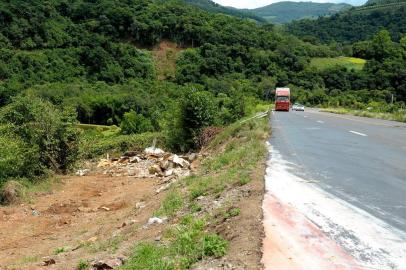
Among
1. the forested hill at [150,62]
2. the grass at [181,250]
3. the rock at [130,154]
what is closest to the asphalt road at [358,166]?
the grass at [181,250]

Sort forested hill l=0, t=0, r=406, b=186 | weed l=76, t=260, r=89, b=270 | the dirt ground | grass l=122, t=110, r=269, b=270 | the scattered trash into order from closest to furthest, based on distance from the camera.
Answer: grass l=122, t=110, r=269, b=270, the dirt ground, the scattered trash, weed l=76, t=260, r=89, b=270, forested hill l=0, t=0, r=406, b=186

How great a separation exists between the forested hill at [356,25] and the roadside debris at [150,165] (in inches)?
5186

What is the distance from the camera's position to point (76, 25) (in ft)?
375

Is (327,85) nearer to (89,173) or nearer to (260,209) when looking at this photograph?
(89,173)

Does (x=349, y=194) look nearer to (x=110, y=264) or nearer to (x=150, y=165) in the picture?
(x=110, y=264)

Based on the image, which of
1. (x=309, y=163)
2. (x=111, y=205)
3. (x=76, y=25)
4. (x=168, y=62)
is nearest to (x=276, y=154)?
(x=309, y=163)

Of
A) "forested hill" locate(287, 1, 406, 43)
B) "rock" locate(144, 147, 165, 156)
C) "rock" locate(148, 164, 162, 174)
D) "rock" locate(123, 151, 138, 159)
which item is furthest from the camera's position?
"forested hill" locate(287, 1, 406, 43)

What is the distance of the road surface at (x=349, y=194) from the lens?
5.99 metres

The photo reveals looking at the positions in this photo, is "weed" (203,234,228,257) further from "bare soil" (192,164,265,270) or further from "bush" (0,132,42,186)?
"bush" (0,132,42,186)

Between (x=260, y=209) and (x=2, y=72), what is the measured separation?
9260 cm

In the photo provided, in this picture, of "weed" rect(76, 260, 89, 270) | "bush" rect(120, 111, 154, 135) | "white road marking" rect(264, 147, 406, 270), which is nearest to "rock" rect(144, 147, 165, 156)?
"bush" rect(120, 111, 154, 135)

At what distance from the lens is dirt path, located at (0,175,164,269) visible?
9828mm

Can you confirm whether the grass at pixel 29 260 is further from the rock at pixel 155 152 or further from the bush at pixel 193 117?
the rock at pixel 155 152

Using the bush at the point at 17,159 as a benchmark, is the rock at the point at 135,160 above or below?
below
